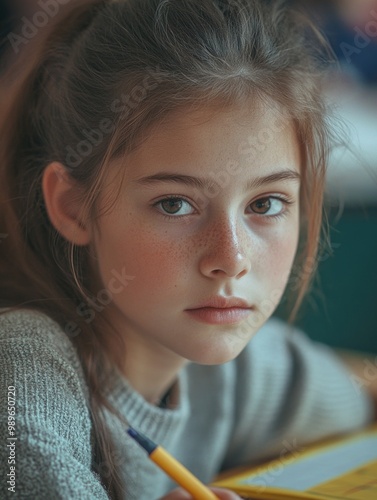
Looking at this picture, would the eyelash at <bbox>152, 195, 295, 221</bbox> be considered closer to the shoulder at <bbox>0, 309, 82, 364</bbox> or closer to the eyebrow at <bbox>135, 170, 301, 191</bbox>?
the eyebrow at <bbox>135, 170, 301, 191</bbox>

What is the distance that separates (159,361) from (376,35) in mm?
1115

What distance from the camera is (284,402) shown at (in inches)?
39.6

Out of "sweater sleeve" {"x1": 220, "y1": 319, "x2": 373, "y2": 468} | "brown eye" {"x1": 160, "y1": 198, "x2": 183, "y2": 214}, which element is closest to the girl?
"brown eye" {"x1": 160, "y1": 198, "x2": 183, "y2": 214}

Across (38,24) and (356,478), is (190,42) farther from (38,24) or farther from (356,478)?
(356,478)

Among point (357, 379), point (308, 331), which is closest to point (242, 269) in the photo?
point (357, 379)

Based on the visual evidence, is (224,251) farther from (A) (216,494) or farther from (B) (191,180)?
(A) (216,494)

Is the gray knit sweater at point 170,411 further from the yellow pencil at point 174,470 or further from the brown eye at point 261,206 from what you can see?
the brown eye at point 261,206

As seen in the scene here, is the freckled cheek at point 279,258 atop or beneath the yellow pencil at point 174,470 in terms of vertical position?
atop

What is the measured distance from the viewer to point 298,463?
2.48 feet

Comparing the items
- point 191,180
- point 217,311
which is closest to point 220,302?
point 217,311

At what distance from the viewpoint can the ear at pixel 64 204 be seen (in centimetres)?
69

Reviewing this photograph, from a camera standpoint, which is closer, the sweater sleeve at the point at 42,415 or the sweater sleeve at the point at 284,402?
the sweater sleeve at the point at 42,415

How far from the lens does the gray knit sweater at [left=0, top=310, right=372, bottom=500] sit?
0.53 m

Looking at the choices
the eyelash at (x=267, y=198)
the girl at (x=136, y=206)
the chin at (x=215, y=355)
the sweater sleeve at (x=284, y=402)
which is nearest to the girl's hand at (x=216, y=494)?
the girl at (x=136, y=206)
